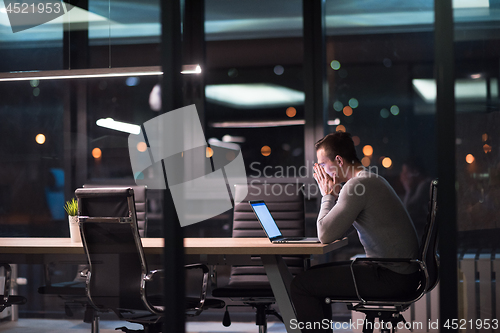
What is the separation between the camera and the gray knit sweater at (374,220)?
2504 mm

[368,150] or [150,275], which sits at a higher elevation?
[368,150]

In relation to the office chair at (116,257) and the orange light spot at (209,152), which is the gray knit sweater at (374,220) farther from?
the orange light spot at (209,152)

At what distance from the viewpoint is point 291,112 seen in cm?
438

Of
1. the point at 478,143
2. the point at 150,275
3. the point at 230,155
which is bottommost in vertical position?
the point at 150,275

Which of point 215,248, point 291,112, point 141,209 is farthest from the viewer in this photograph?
point 291,112

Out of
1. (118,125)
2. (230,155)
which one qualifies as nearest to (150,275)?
(230,155)

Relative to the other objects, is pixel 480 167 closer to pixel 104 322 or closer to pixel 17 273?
pixel 104 322

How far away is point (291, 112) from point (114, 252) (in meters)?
2.33

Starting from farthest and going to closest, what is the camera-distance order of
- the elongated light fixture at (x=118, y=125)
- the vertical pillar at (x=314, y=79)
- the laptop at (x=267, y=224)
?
the elongated light fixture at (x=118, y=125) → the vertical pillar at (x=314, y=79) → the laptop at (x=267, y=224)

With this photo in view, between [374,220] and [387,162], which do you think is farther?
[387,162]

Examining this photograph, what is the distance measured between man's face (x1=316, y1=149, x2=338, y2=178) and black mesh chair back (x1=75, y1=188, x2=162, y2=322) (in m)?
1.09

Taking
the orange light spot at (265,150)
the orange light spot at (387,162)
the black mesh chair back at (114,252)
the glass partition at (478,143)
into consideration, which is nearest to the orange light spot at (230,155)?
the orange light spot at (265,150)

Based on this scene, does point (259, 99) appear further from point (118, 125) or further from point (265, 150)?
point (118, 125)

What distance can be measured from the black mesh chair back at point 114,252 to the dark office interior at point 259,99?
4.94ft
